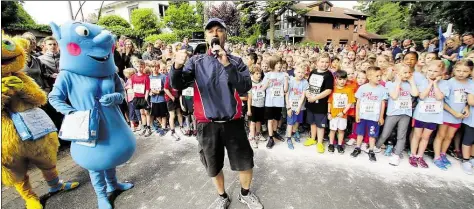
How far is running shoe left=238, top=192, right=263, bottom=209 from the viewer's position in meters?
2.48

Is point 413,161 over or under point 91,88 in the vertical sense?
under

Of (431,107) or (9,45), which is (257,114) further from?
(9,45)

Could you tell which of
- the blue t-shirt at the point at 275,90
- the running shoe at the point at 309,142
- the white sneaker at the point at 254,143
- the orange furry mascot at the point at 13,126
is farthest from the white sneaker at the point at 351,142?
the orange furry mascot at the point at 13,126

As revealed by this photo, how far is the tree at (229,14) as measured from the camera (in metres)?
28.9

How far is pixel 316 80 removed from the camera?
152 inches

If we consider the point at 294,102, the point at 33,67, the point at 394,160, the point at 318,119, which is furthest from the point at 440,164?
the point at 33,67

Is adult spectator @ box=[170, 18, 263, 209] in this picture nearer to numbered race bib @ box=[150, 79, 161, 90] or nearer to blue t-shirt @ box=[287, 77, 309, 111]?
blue t-shirt @ box=[287, 77, 309, 111]

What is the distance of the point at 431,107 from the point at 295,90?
1.87 metres

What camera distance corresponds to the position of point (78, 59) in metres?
2.18

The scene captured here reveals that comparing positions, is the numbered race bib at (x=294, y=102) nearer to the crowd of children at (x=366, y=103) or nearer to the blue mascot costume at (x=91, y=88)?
the crowd of children at (x=366, y=103)

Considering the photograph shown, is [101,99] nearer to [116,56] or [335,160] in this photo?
[335,160]

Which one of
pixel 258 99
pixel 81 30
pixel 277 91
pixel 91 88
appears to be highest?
pixel 81 30

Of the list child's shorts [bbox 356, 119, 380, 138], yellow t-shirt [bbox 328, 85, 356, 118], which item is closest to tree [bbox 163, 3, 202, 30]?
yellow t-shirt [bbox 328, 85, 356, 118]

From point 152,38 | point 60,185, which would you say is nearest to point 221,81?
point 60,185
